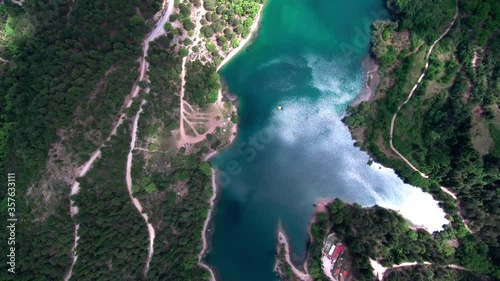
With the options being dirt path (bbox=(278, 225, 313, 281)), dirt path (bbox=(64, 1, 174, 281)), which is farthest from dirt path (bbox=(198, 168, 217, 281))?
dirt path (bbox=(64, 1, 174, 281))

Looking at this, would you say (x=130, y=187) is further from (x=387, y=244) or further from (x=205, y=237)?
(x=387, y=244)

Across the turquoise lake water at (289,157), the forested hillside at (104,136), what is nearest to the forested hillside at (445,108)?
the turquoise lake water at (289,157)

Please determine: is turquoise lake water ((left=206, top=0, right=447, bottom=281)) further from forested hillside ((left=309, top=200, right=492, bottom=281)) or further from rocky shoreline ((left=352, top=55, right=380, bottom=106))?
forested hillside ((left=309, top=200, right=492, bottom=281))

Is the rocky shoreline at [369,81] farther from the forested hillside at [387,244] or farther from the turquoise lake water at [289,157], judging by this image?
the forested hillside at [387,244]

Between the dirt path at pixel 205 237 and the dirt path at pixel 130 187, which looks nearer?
the dirt path at pixel 130 187

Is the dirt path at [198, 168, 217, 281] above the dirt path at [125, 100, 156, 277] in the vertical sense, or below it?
below
